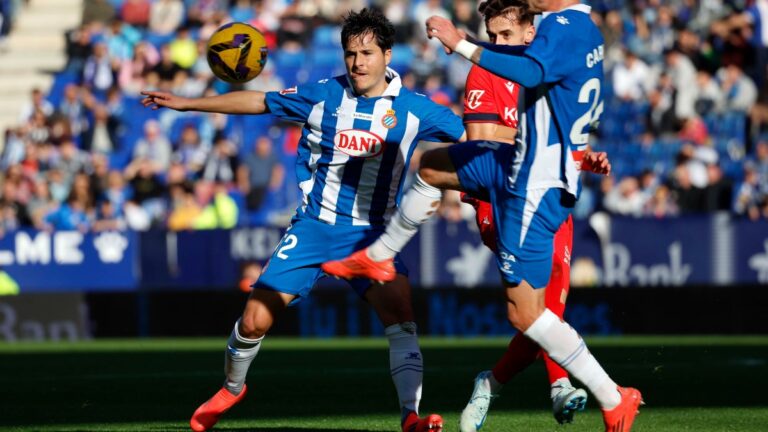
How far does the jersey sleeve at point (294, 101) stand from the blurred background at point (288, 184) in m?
9.44

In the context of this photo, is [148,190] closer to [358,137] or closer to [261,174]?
[261,174]

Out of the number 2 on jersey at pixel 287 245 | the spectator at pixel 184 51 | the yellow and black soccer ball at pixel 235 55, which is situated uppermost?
the yellow and black soccer ball at pixel 235 55

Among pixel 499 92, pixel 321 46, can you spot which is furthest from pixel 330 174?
pixel 321 46

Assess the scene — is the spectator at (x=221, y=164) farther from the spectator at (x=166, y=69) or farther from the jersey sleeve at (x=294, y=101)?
the jersey sleeve at (x=294, y=101)

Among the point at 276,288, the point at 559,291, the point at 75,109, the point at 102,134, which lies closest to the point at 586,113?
the point at 559,291

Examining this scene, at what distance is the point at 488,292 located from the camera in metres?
16.8

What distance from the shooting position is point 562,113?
647cm

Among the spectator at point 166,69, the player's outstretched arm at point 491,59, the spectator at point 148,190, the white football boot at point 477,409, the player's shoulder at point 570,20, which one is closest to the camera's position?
the player's outstretched arm at point 491,59

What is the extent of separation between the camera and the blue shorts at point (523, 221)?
6473 millimetres

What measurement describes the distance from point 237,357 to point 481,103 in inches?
75.1

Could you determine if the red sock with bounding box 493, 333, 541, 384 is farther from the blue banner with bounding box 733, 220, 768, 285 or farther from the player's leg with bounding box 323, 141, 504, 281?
the blue banner with bounding box 733, 220, 768, 285

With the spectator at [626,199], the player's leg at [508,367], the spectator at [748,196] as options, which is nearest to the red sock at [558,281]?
the player's leg at [508,367]

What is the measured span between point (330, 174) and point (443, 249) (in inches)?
379

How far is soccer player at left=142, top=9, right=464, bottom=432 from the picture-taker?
7.26 meters
